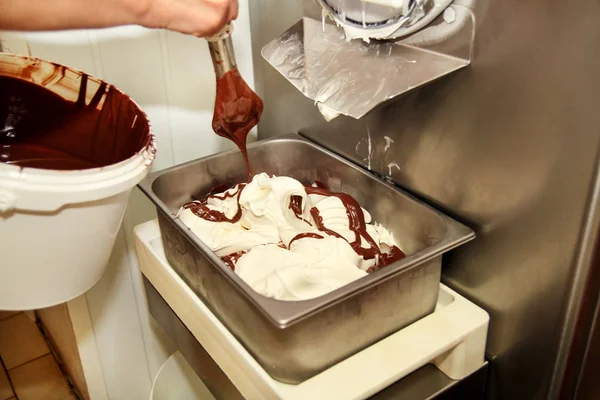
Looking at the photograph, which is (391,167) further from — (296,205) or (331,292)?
(331,292)

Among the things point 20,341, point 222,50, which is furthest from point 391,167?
point 20,341

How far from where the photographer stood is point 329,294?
2.70ft

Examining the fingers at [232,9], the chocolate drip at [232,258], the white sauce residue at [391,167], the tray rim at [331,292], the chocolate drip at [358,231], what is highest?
the fingers at [232,9]

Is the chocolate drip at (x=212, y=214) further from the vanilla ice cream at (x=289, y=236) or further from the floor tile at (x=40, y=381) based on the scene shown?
the floor tile at (x=40, y=381)

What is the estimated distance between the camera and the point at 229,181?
4.25ft

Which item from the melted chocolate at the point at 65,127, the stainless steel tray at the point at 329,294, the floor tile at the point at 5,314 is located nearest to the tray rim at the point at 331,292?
the stainless steel tray at the point at 329,294

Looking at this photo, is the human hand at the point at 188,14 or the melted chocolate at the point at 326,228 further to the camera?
the melted chocolate at the point at 326,228

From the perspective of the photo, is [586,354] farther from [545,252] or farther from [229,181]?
[229,181]

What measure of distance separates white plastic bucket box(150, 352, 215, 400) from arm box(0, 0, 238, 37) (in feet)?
2.81

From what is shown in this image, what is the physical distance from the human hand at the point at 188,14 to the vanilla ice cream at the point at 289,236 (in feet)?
1.03

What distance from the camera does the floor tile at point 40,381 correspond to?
1.91m

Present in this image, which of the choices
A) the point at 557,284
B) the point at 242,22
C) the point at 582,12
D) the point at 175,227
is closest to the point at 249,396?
the point at 175,227

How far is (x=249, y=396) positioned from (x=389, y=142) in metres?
0.52

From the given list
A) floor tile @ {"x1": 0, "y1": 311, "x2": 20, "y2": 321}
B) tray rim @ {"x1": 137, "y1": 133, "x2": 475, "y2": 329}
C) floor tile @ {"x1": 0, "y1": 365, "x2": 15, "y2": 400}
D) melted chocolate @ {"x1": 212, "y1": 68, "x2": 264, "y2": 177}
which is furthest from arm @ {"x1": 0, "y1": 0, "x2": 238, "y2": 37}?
floor tile @ {"x1": 0, "y1": 311, "x2": 20, "y2": 321}
